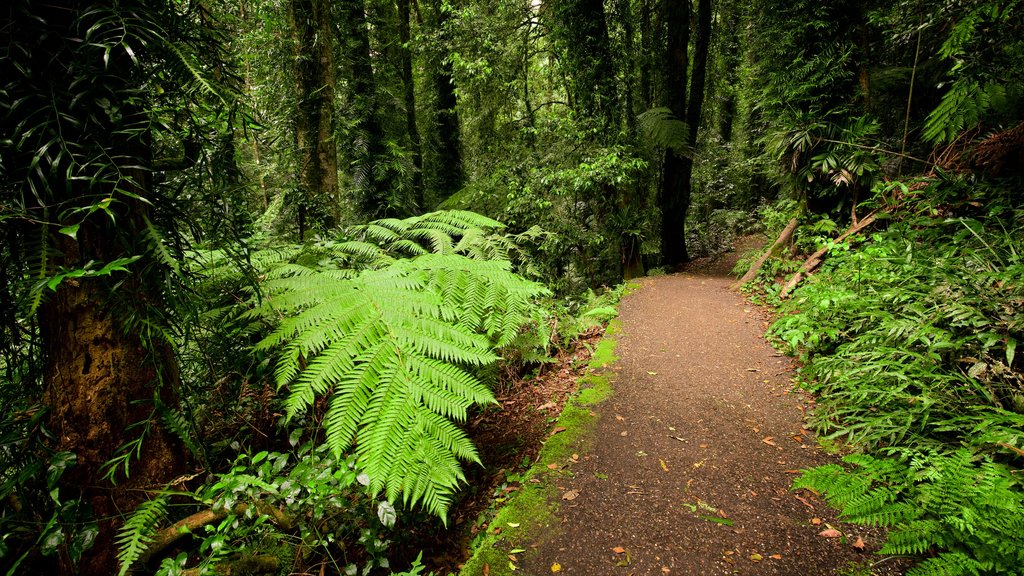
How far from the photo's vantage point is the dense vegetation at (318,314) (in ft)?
4.16

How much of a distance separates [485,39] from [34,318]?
7.45 meters

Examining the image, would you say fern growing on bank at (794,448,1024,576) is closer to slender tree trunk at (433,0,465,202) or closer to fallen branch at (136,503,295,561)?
fallen branch at (136,503,295,561)

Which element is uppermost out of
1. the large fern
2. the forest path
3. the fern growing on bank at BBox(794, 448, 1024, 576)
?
the large fern

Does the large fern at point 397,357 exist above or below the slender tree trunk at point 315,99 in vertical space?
below

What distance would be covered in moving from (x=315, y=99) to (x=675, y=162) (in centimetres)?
681

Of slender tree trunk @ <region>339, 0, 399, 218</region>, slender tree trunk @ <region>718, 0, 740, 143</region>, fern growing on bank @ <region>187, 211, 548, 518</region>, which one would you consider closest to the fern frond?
fern growing on bank @ <region>187, 211, 548, 518</region>

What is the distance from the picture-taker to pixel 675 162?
323 inches

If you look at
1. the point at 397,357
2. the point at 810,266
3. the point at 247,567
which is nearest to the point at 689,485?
the point at 397,357

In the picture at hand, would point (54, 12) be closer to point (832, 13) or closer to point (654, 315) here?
point (654, 315)

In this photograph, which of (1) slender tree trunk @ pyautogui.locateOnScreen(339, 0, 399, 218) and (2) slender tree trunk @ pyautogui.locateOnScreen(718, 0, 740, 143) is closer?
(1) slender tree trunk @ pyautogui.locateOnScreen(339, 0, 399, 218)

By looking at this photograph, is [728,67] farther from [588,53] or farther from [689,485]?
[689,485]

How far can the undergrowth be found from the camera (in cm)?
144

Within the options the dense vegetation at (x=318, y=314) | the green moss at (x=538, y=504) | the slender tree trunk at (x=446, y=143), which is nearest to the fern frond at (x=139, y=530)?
the dense vegetation at (x=318, y=314)

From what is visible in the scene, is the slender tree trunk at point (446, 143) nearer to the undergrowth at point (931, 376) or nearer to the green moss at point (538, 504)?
the green moss at point (538, 504)
